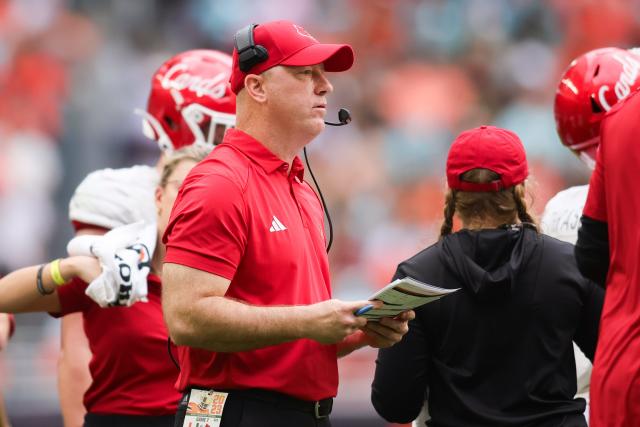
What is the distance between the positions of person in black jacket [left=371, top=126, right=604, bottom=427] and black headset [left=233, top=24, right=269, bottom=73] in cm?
76

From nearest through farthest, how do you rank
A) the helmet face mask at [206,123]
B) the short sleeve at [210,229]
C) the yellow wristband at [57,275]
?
1. the short sleeve at [210,229]
2. the yellow wristband at [57,275]
3. the helmet face mask at [206,123]

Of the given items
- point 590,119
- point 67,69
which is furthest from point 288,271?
point 67,69

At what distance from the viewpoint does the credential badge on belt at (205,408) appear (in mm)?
3500

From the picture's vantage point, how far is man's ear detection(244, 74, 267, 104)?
3.72m

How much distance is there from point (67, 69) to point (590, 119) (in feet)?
24.3

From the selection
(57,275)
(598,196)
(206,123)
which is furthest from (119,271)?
(598,196)

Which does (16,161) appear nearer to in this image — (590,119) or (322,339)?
(590,119)

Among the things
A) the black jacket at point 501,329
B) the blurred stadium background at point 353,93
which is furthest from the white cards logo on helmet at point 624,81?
the blurred stadium background at point 353,93

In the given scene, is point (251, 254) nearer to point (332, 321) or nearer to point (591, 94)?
point (332, 321)

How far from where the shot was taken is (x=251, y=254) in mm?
3492

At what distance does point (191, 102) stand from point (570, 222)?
1.67 metres

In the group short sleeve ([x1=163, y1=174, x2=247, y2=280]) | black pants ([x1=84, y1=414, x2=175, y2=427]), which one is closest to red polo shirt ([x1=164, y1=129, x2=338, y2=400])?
short sleeve ([x1=163, y1=174, x2=247, y2=280])

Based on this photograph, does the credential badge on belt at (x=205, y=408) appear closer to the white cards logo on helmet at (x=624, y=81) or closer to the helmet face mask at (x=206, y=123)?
the helmet face mask at (x=206, y=123)

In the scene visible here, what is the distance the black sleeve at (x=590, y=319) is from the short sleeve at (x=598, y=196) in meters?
0.66
